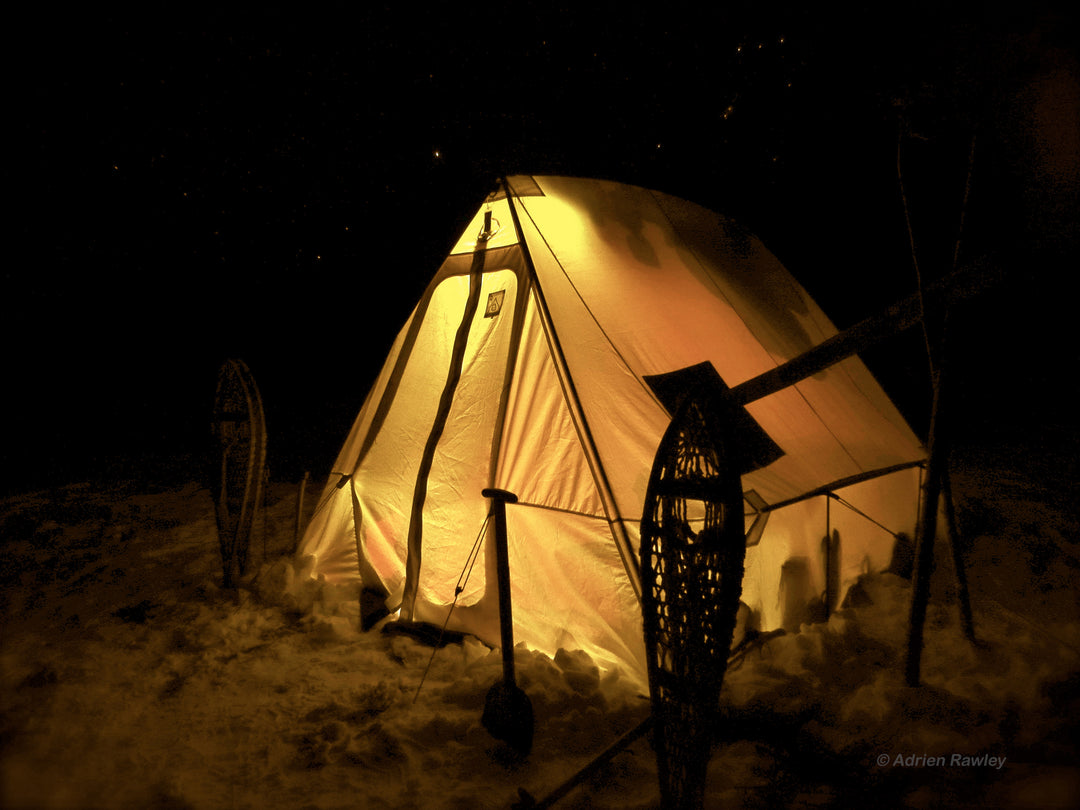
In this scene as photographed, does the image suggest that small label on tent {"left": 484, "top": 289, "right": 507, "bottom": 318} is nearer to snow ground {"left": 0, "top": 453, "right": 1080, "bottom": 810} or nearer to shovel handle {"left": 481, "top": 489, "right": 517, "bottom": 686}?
shovel handle {"left": 481, "top": 489, "right": 517, "bottom": 686}

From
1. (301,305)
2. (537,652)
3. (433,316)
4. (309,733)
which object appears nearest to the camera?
→ (309,733)

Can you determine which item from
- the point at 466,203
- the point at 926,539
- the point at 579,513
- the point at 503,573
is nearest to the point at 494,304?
the point at 579,513

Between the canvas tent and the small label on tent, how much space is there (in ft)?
0.05

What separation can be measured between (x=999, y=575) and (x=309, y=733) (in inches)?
176

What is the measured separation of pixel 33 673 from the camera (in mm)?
3113

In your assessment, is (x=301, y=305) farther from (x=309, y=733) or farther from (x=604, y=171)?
(x=309, y=733)

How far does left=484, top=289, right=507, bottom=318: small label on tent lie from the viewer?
12.8 feet

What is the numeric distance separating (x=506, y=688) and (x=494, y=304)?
2406mm

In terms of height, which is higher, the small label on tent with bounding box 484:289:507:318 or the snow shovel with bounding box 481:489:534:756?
the small label on tent with bounding box 484:289:507:318

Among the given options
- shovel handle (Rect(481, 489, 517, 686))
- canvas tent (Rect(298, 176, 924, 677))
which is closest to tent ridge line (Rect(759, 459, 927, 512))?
canvas tent (Rect(298, 176, 924, 677))

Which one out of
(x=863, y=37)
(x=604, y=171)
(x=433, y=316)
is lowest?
(x=433, y=316)

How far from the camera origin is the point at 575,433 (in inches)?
132

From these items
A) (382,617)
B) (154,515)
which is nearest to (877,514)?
(382,617)

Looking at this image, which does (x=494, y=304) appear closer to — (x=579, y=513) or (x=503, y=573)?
(x=579, y=513)
